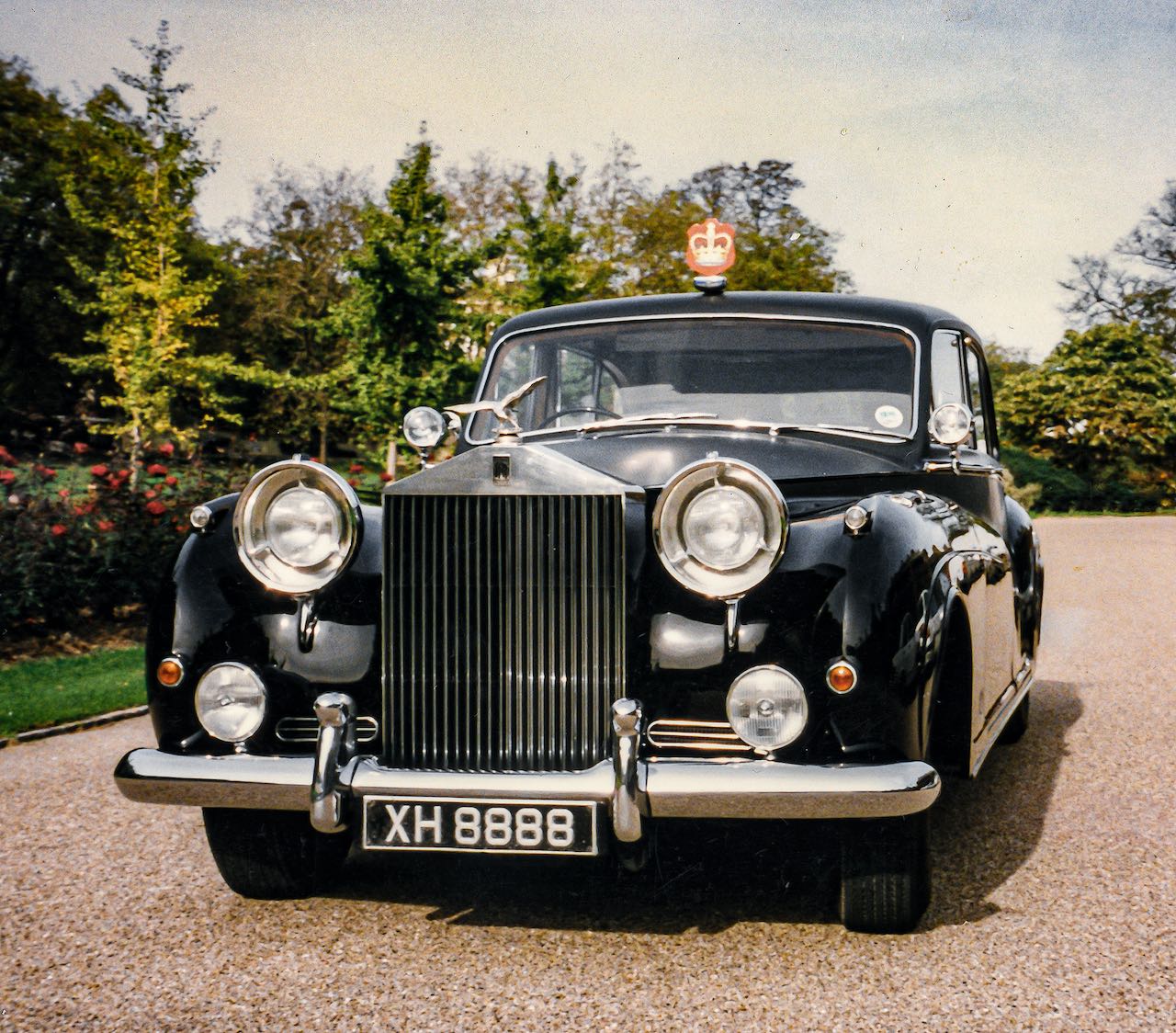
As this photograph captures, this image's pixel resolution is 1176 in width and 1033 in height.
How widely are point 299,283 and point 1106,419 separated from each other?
2214 cm

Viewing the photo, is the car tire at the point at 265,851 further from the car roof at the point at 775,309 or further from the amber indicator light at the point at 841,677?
the car roof at the point at 775,309

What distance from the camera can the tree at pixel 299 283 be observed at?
1240 inches

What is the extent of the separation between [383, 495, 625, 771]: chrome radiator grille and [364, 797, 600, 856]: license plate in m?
0.20

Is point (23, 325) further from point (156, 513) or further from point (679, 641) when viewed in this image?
point (679, 641)

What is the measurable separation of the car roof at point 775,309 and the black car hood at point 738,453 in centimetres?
60

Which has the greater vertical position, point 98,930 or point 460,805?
point 460,805

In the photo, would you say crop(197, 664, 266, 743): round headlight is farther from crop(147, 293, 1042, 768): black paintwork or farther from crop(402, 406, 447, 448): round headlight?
crop(402, 406, 447, 448): round headlight

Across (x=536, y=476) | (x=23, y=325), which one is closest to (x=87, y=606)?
(x=536, y=476)

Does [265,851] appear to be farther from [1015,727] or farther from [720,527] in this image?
[1015,727]

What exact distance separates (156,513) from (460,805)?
7.47 m

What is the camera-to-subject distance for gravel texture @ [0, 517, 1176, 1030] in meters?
2.92

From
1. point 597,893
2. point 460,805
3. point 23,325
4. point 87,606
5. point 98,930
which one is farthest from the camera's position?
point 23,325

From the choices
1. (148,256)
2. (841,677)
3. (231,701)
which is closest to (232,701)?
(231,701)

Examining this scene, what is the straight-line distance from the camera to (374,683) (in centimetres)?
336
